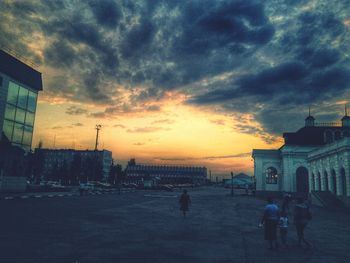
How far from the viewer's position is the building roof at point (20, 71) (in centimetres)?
3956

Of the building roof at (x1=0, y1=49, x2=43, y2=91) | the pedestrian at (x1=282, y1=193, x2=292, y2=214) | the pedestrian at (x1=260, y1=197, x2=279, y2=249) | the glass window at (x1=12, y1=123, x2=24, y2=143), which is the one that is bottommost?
the pedestrian at (x1=260, y1=197, x2=279, y2=249)

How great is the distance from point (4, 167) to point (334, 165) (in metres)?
39.5

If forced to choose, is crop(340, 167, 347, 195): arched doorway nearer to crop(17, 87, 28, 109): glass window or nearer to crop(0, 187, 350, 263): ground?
crop(0, 187, 350, 263): ground

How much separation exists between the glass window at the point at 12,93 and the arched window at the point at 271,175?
41687 millimetres

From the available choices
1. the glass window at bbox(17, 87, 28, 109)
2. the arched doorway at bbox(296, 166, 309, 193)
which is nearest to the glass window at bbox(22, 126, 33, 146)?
the glass window at bbox(17, 87, 28, 109)

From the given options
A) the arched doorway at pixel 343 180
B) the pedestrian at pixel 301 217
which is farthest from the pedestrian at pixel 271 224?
the arched doorway at pixel 343 180

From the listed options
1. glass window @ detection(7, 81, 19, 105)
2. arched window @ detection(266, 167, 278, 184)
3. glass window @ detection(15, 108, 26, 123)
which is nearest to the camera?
glass window @ detection(7, 81, 19, 105)

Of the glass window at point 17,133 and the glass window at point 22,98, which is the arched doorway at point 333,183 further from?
the glass window at point 22,98

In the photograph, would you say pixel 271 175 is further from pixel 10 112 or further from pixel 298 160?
pixel 10 112

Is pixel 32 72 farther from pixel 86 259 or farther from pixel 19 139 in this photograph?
pixel 86 259

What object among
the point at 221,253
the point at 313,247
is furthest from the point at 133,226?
the point at 313,247

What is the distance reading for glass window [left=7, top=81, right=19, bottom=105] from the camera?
40.6 metres

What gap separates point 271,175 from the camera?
54.0m

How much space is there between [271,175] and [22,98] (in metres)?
42.0
